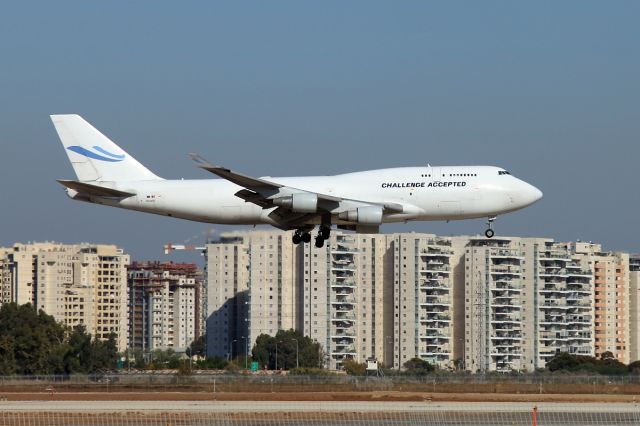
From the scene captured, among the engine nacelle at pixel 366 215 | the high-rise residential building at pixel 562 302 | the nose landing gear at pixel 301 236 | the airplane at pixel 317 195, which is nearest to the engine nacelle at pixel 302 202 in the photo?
the airplane at pixel 317 195

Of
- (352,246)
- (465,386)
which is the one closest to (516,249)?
(352,246)

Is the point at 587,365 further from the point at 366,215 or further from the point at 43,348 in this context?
the point at 366,215

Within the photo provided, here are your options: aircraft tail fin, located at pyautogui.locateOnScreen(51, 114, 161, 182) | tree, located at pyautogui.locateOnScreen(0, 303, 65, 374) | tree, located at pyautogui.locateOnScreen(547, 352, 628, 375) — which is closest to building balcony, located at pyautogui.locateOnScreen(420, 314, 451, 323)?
tree, located at pyautogui.locateOnScreen(547, 352, 628, 375)

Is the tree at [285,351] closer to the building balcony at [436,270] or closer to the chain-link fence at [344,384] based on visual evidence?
the building balcony at [436,270]

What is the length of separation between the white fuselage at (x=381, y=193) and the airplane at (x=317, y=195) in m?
0.05

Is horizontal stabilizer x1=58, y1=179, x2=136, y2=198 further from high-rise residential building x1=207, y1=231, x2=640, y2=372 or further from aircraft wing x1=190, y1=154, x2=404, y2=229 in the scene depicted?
high-rise residential building x1=207, y1=231, x2=640, y2=372

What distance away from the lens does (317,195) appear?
211ft

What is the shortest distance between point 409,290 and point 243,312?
25.3m

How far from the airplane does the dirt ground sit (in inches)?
330

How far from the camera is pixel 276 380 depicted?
7650 centimetres

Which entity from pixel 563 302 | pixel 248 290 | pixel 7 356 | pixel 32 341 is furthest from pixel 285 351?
pixel 563 302

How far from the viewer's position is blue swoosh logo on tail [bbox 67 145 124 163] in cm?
7025

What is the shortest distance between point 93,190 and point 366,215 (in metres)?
14.8

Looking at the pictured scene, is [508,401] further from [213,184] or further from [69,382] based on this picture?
[69,382]
